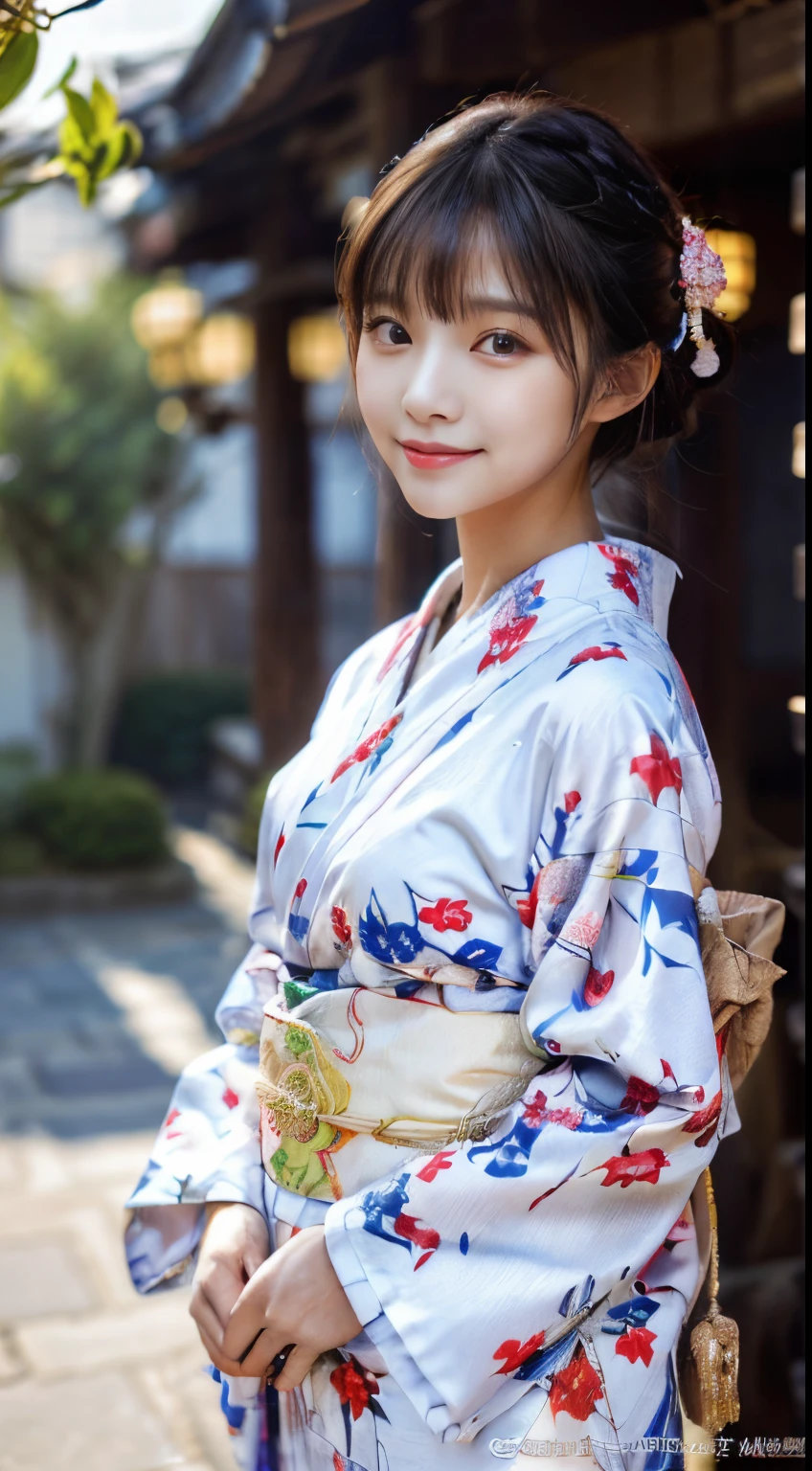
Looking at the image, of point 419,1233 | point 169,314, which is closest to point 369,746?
point 419,1233

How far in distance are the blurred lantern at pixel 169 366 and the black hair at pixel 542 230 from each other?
7801 millimetres

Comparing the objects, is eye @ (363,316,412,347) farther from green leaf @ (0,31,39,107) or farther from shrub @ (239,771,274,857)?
shrub @ (239,771,274,857)

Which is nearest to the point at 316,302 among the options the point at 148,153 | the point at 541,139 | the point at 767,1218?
the point at 148,153

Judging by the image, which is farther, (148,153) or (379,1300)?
(148,153)

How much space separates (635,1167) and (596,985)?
0.17 m

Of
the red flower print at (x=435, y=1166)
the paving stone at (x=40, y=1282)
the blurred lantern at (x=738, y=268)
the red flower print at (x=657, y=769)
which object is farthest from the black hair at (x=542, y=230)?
the paving stone at (x=40, y=1282)

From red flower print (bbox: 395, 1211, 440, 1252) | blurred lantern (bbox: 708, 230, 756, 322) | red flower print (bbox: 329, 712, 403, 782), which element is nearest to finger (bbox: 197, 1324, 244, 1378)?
red flower print (bbox: 395, 1211, 440, 1252)

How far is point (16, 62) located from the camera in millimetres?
1545

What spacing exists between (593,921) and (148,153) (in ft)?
15.5

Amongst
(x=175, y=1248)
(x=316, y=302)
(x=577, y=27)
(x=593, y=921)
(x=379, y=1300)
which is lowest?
(x=175, y=1248)

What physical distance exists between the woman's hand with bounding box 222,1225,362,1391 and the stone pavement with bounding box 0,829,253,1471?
1.70 metres

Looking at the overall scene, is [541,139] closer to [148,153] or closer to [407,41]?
[407,41]

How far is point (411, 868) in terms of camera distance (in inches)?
49.7

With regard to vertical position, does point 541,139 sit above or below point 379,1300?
above
